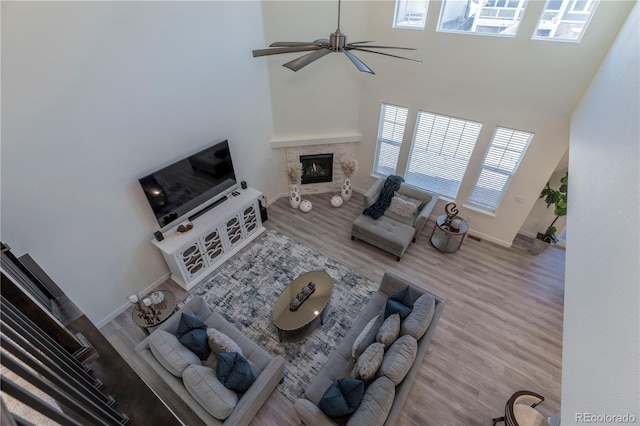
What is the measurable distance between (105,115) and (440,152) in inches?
216

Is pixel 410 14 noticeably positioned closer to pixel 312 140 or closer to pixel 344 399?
pixel 312 140

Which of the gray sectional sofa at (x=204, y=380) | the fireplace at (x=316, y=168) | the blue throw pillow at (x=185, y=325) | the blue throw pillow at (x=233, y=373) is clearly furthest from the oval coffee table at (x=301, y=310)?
the fireplace at (x=316, y=168)

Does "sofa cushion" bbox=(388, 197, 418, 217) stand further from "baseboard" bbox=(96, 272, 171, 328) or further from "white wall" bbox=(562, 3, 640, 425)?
"baseboard" bbox=(96, 272, 171, 328)

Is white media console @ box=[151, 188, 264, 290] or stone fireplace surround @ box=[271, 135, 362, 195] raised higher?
stone fireplace surround @ box=[271, 135, 362, 195]

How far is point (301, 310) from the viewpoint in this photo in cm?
412

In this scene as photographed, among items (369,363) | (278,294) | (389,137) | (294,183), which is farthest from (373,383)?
(389,137)

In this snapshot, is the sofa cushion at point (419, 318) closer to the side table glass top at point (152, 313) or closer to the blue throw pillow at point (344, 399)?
the blue throw pillow at point (344, 399)

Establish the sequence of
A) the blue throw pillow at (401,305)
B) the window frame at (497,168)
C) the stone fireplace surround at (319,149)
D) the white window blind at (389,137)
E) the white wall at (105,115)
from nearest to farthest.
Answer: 1. the white wall at (105,115)
2. the blue throw pillow at (401,305)
3. the window frame at (497,168)
4. the white window blind at (389,137)
5. the stone fireplace surround at (319,149)

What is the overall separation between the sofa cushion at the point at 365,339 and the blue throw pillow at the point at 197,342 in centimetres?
173

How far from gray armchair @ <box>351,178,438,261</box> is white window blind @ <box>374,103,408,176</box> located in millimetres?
786

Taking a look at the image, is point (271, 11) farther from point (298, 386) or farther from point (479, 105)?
point (298, 386)

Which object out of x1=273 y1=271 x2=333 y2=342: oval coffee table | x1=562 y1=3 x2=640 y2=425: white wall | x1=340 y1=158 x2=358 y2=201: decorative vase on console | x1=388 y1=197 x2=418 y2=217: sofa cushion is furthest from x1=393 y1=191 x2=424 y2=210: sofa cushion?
x1=562 y1=3 x2=640 y2=425: white wall

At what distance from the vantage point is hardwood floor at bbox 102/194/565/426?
3.60m

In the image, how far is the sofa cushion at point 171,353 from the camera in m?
3.02
